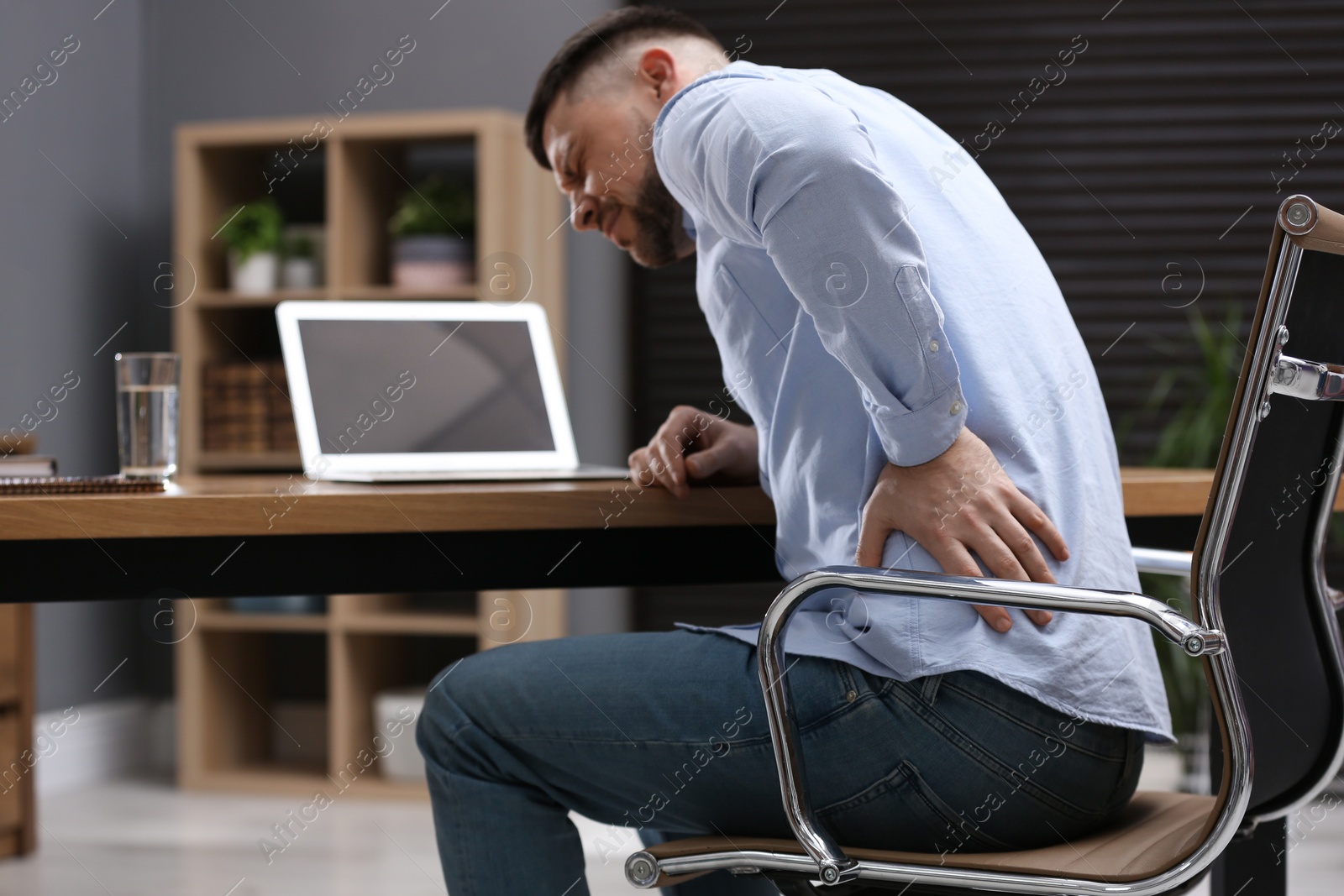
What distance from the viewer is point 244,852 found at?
297 cm

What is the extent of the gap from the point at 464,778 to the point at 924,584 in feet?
1.38

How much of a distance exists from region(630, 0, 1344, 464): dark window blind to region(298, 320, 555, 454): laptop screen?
193 cm

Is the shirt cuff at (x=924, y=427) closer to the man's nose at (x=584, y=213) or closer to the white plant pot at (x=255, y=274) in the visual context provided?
the man's nose at (x=584, y=213)

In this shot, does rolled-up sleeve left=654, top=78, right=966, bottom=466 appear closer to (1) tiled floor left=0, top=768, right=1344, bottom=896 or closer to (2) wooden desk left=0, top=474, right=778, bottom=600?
(2) wooden desk left=0, top=474, right=778, bottom=600

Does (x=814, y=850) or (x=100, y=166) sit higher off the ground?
(x=100, y=166)

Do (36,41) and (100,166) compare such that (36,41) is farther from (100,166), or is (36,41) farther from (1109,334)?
(1109,334)

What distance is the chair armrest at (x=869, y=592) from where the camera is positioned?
89 centimetres

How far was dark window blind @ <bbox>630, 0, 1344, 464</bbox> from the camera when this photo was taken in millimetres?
3537

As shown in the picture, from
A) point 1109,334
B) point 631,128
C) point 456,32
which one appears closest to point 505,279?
point 456,32

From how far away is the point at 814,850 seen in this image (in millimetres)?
950

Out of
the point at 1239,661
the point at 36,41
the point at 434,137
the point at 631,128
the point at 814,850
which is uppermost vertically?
the point at 36,41

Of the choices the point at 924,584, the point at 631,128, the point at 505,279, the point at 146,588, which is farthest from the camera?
the point at 505,279

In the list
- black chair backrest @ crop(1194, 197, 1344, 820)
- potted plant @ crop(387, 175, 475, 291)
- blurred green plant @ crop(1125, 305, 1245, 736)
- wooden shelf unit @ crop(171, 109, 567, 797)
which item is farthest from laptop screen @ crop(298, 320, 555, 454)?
blurred green plant @ crop(1125, 305, 1245, 736)

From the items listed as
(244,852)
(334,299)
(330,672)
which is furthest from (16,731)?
(334,299)
